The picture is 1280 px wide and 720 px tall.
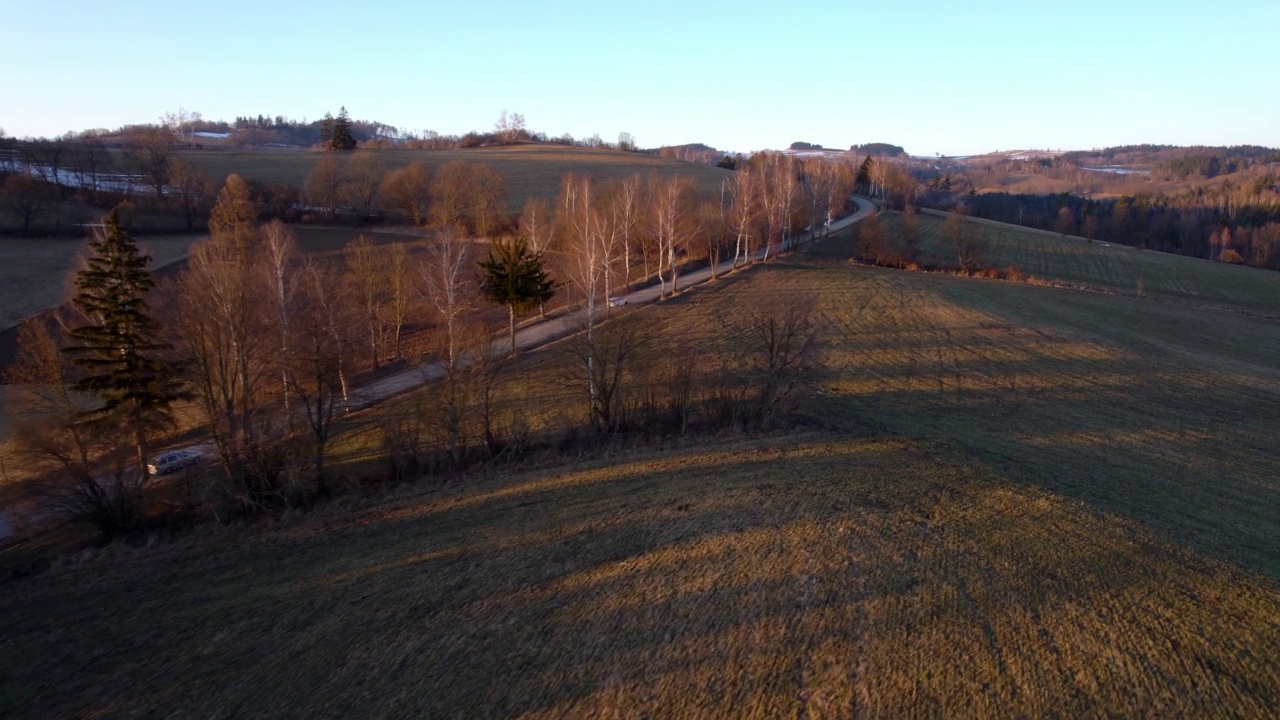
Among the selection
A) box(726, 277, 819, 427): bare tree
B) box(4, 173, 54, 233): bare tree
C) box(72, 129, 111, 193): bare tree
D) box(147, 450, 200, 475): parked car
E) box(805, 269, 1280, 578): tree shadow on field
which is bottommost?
box(147, 450, 200, 475): parked car

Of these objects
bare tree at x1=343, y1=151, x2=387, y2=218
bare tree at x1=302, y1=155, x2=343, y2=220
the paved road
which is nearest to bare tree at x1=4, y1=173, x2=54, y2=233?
bare tree at x1=302, y1=155, x2=343, y2=220

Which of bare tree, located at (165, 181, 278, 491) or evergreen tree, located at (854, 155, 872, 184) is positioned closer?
bare tree, located at (165, 181, 278, 491)

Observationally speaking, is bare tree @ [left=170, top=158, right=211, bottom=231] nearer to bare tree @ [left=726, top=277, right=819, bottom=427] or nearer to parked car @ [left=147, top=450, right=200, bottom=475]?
parked car @ [left=147, top=450, right=200, bottom=475]

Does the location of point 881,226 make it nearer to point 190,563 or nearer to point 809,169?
point 809,169

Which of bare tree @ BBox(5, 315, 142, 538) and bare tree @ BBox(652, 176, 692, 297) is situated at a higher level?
bare tree @ BBox(652, 176, 692, 297)

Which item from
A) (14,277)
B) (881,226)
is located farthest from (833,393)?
(14,277)

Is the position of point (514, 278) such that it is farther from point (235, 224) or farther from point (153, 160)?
point (153, 160)

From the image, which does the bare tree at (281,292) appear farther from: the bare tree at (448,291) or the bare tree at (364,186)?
the bare tree at (364,186)

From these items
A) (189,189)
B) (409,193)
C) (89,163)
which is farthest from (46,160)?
(409,193)
